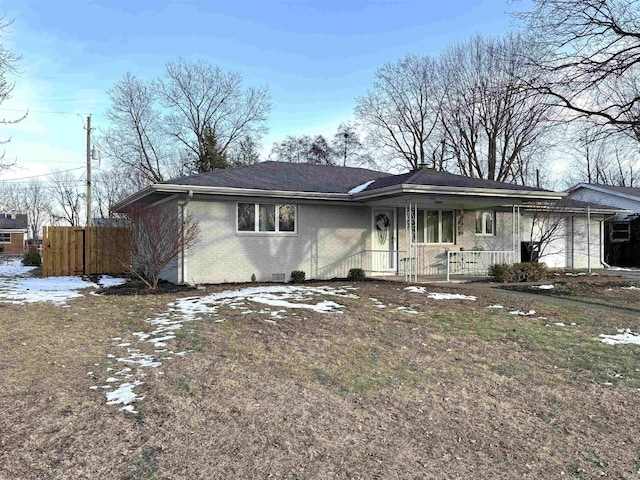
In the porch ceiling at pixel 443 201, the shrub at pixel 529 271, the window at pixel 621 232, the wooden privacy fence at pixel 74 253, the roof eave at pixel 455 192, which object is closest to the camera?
the roof eave at pixel 455 192

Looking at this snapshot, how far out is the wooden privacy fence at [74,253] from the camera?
1692 centimetres

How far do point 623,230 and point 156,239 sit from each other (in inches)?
923

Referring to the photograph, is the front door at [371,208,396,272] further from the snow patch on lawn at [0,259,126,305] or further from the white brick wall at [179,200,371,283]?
the snow patch on lawn at [0,259,126,305]

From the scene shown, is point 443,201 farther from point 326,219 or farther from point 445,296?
point 445,296

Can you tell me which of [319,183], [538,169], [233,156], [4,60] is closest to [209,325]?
[319,183]

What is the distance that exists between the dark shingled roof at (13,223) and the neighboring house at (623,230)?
154 ft

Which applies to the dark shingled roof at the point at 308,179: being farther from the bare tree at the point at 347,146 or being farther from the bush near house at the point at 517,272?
the bare tree at the point at 347,146

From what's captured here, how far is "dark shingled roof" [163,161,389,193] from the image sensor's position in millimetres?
13242

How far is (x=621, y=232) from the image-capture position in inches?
993

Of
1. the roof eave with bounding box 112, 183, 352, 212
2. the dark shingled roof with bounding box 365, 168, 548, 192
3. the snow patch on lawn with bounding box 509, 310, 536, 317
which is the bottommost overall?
the snow patch on lawn with bounding box 509, 310, 536, 317

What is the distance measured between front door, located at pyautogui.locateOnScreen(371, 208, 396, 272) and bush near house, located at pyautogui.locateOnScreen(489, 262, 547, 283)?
9.92 feet

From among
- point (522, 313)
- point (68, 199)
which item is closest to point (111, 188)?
point (68, 199)

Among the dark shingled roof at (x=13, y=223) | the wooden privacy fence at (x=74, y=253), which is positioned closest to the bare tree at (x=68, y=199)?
the dark shingled roof at (x=13, y=223)

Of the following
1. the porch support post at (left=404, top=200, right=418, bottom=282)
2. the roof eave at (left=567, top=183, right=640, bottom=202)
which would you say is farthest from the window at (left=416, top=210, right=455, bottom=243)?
the roof eave at (left=567, top=183, right=640, bottom=202)
